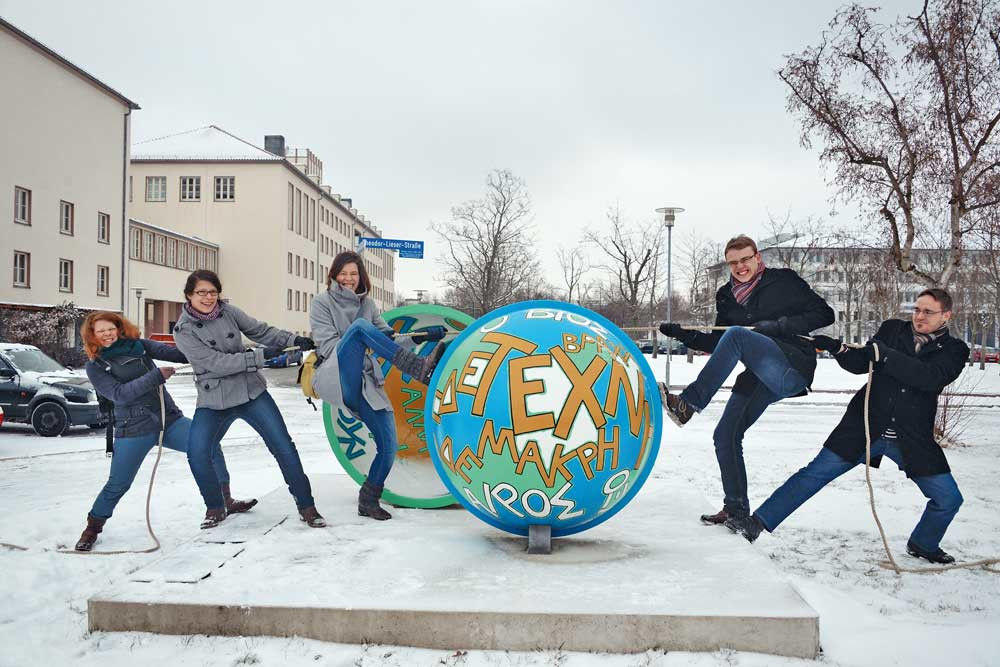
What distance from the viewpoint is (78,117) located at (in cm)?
3628

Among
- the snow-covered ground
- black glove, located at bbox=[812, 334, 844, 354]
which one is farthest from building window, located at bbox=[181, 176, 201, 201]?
black glove, located at bbox=[812, 334, 844, 354]

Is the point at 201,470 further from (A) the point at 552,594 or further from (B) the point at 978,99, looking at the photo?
(B) the point at 978,99

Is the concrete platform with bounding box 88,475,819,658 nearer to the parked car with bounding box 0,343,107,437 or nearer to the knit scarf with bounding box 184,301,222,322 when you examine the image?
the knit scarf with bounding box 184,301,222,322

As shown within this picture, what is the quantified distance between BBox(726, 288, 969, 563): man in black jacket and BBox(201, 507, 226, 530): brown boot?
12.9 feet

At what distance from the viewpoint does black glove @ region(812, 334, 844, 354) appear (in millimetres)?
5547

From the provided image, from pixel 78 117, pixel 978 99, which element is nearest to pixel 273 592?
pixel 978 99

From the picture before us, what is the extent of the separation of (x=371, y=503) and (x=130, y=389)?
2041mm

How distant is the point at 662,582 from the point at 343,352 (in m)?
2.74

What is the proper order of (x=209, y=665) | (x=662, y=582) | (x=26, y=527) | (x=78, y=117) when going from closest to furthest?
(x=209, y=665) → (x=662, y=582) → (x=26, y=527) → (x=78, y=117)

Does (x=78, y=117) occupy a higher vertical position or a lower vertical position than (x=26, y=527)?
higher

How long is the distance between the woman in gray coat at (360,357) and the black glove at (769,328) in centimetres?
228

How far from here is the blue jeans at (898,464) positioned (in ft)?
19.1

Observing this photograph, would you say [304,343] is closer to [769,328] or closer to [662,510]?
[662,510]

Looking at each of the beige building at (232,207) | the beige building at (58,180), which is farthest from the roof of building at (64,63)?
the beige building at (232,207)
